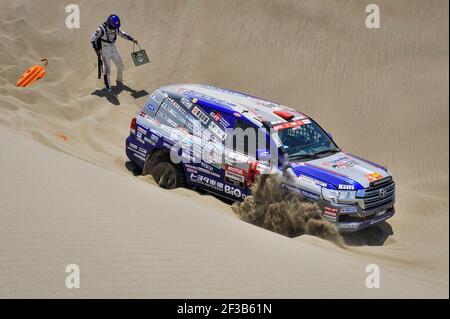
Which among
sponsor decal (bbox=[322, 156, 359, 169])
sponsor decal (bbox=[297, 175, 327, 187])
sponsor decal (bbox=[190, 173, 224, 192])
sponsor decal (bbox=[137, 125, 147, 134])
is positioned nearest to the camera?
sponsor decal (bbox=[297, 175, 327, 187])

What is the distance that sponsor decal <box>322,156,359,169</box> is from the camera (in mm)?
8255

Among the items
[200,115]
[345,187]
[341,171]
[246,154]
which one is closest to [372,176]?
[341,171]

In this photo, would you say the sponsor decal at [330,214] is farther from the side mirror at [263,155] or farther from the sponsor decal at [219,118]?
the sponsor decal at [219,118]

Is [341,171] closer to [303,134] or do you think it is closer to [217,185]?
[303,134]

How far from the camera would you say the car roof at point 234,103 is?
28.8ft

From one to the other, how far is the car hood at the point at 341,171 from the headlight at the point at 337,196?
0.07 meters

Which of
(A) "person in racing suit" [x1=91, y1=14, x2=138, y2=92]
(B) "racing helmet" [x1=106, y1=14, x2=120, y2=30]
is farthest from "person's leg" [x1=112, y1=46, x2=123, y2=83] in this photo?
(B) "racing helmet" [x1=106, y1=14, x2=120, y2=30]

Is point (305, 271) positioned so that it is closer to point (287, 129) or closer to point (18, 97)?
point (287, 129)

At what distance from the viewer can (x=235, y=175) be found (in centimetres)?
848

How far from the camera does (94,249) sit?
5430 millimetres

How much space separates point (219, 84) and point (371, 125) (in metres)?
4.33

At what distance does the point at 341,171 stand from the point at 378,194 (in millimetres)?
583

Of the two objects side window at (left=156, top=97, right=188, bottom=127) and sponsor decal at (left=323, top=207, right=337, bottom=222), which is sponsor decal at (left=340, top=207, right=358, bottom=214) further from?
side window at (left=156, top=97, right=188, bottom=127)

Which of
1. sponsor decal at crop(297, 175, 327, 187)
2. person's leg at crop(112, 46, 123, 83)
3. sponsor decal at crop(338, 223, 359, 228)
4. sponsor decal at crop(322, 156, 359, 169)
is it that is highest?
person's leg at crop(112, 46, 123, 83)
